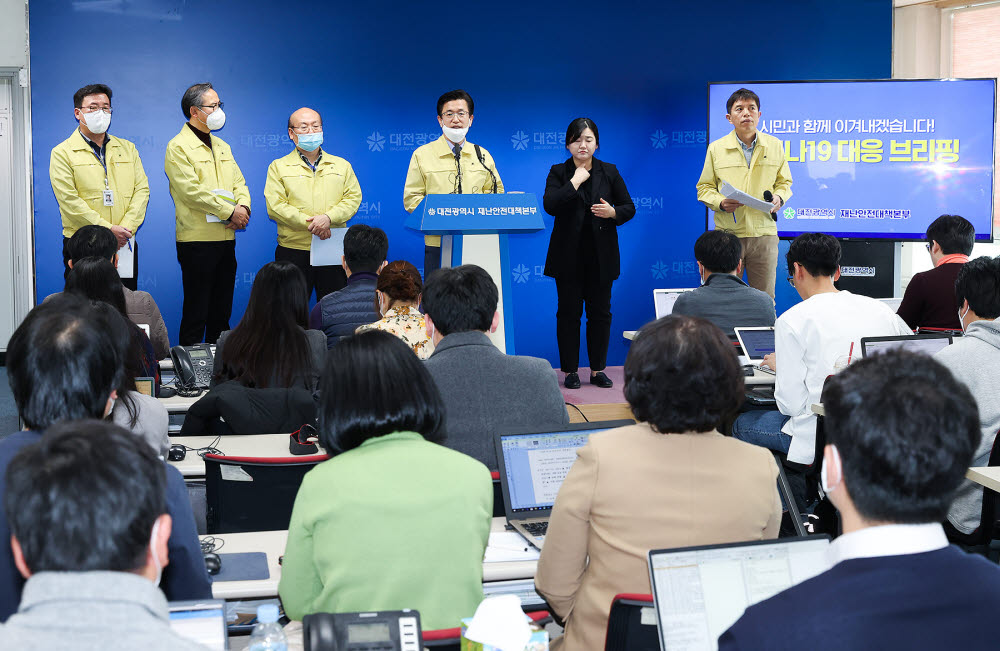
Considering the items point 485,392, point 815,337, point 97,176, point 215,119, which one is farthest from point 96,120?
point 815,337

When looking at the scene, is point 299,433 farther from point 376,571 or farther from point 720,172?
point 720,172

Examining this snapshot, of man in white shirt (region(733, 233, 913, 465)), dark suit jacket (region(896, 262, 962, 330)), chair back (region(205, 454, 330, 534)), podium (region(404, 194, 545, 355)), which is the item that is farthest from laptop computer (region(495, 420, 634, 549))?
dark suit jacket (region(896, 262, 962, 330))

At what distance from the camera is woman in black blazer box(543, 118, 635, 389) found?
21.8ft

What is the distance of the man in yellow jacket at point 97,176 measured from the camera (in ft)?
20.4

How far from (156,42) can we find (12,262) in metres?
2.24

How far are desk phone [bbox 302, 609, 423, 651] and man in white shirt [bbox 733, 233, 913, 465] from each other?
2667 millimetres

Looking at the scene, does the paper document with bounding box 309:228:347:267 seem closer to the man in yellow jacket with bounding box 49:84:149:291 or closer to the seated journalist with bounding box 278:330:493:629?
the man in yellow jacket with bounding box 49:84:149:291

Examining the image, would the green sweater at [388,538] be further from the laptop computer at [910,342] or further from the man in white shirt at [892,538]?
the laptop computer at [910,342]

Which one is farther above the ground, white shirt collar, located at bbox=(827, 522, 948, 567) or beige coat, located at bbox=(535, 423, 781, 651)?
white shirt collar, located at bbox=(827, 522, 948, 567)

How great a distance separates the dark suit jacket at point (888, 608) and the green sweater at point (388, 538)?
85 cm

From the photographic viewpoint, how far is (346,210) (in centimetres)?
674

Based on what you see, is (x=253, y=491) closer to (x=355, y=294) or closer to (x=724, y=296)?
(x=355, y=294)

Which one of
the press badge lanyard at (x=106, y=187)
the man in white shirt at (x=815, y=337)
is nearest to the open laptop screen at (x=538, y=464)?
the man in white shirt at (x=815, y=337)

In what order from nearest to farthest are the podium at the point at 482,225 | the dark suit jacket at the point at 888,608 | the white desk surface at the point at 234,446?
the dark suit jacket at the point at 888,608 → the white desk surface at the point at 234,446 → the podium at the point at 482,225
